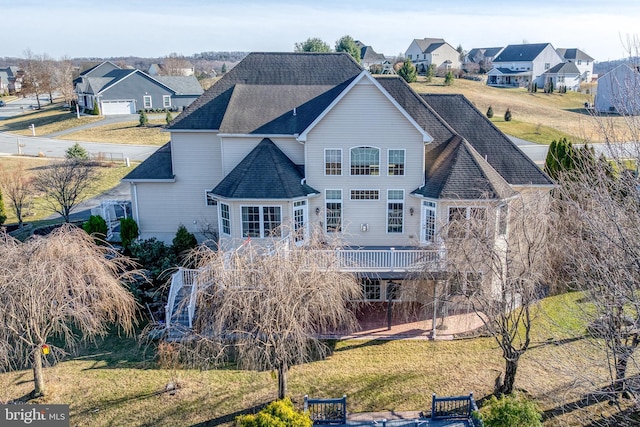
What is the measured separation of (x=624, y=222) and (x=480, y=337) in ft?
25.4

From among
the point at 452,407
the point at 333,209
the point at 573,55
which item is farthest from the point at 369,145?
the point at 573,55

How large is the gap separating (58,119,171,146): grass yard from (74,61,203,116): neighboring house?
7793 millimetres

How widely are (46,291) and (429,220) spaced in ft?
49.1

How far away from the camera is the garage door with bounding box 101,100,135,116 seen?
6931 centimetres

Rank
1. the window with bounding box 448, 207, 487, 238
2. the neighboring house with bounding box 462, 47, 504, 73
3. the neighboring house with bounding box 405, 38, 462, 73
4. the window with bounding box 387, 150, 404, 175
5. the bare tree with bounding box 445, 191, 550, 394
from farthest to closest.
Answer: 1. the neighboring house with bounding box 462, 47, 504, 73
2. the neighboring house with bounding box 405, 38, 462, 73
3. the window with bounding box 387, 150, 404, 175
4. the window with bounding box 448, 207, 487, 238
5. the bare tree with bounding box 445, 191, 550, 394

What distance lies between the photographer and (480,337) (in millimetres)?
19328

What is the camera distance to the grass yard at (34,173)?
1319 inches

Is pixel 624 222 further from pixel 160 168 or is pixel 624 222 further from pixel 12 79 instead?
pixel 12 79

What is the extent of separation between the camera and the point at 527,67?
3792 inches

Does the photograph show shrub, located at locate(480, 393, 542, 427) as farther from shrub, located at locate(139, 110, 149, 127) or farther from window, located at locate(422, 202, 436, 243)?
shrub, located at locate(139, 110, 149, 127)

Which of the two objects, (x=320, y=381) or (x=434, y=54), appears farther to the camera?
(x=434, y=54)

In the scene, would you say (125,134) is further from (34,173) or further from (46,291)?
(46,291)

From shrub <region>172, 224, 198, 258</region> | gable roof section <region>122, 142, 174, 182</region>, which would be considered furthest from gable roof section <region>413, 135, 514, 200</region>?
gable roof section <region>122, 142, 174, 182</region>

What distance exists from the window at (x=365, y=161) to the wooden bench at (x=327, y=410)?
10.8 m
